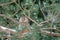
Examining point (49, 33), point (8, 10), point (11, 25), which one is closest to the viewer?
point (49, 33)

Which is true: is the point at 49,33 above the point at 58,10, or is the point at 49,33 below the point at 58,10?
below

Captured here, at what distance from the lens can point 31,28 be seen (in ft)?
5.48

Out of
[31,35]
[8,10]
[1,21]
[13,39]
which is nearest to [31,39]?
[31,35]

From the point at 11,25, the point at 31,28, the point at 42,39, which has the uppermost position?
the point at 31,28

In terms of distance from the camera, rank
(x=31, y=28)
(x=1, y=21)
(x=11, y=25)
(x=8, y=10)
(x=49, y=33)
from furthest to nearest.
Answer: (x=8, y=10), (x=1, y=21), (x=11, y=25), (x=49, y=33), (x=31, y=28)

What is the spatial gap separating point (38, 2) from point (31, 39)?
1.29 metres

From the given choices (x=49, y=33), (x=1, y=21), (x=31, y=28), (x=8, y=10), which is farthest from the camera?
(x=8, y=10)

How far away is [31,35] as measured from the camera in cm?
168

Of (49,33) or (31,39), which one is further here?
(49,33)

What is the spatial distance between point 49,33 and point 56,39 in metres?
0.31

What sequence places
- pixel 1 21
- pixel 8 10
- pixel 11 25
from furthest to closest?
pixel 8 10, pixel 1 21, pixel 11 25

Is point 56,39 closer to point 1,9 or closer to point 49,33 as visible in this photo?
point 49,33

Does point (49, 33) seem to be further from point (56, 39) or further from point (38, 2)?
point (38, 2)

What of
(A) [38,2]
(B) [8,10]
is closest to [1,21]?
(B) [8,10]
